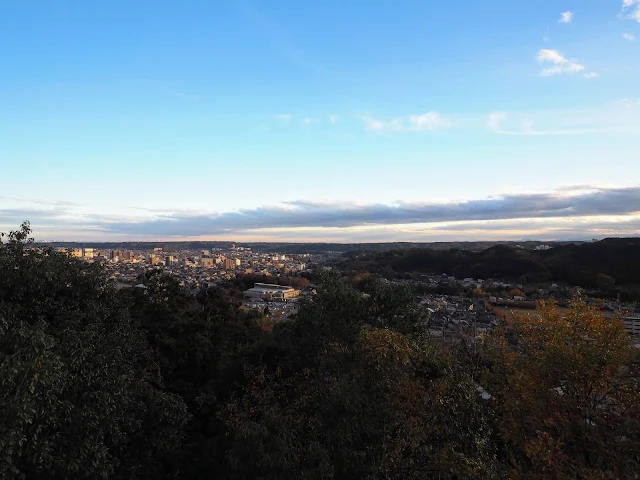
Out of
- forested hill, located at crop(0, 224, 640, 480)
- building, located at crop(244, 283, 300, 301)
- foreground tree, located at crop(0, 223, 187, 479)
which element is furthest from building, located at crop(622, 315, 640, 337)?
building, located at crop(244, 283, 300, 301)

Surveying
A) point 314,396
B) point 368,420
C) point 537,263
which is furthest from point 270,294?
point 537,263

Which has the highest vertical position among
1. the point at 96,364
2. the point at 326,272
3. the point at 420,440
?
the point at 326,272

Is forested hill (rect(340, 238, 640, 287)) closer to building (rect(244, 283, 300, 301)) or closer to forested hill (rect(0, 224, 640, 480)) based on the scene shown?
building (rect(244, 283, 300, 301))

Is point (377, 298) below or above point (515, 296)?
above

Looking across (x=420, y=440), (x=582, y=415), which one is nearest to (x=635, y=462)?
(x=582, y=415)

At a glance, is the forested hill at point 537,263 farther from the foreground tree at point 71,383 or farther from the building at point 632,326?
the foreground tree at point 71,383

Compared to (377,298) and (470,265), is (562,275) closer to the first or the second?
(470,265)

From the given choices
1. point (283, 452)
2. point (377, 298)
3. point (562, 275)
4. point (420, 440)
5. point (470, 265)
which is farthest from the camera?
point (470, 265)
